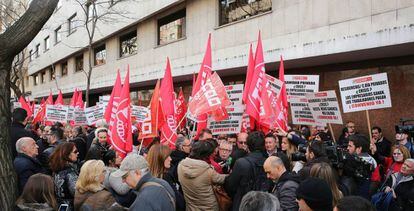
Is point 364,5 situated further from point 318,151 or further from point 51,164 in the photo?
point 51,164

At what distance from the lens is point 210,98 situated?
21.9 ft

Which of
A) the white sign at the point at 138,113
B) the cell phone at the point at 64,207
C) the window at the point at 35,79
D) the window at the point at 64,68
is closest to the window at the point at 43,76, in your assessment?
the window at the point at 35,79

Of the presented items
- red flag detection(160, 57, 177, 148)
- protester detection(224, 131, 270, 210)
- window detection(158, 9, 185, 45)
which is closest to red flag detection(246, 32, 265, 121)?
red flag detection(160, 57, 177, 148)

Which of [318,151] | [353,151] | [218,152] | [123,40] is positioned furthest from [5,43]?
[123,40]

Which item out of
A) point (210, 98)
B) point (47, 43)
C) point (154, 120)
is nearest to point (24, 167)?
point (154, 120)

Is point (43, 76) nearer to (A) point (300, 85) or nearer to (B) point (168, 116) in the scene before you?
(B) point (168, 116)

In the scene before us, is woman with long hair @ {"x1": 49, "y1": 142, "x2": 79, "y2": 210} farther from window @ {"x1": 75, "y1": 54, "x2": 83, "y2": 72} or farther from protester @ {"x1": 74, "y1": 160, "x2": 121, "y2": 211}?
window @ {"x1": 75, "y1": 54, "x2": 83, "y2": 72}

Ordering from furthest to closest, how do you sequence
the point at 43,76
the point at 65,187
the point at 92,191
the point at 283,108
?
the point at 43,76 < the point at 283,108 < the point at 65,187 < the point at 92,191

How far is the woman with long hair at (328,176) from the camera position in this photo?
3814mm

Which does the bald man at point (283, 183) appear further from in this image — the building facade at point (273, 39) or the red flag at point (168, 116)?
the building facade at point (273, 39)

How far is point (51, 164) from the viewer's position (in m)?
4.59

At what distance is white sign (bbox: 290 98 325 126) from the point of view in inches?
269

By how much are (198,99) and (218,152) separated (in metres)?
1.04

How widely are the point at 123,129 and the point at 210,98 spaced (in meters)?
1.54
